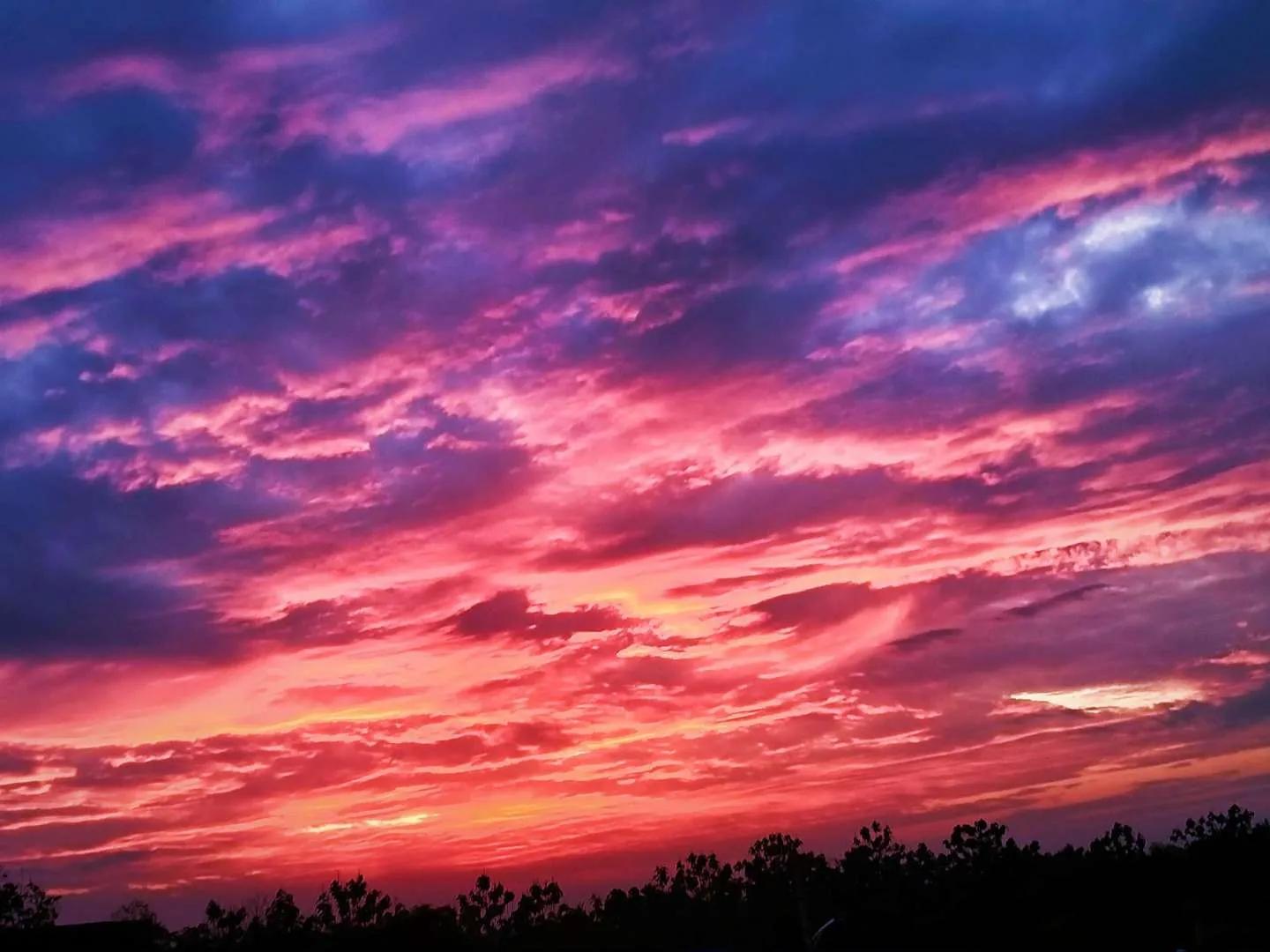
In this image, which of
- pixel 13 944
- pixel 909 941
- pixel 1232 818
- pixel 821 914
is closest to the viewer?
pixel 13 944

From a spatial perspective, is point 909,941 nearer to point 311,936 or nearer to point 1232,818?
point 311,936

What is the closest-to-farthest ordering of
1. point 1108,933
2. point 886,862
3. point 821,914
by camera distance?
point 1108,933
point 821,914
point 886,862

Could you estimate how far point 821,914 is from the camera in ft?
338

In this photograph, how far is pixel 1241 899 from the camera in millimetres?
70188

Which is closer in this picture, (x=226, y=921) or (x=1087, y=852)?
(x=226, y=921)

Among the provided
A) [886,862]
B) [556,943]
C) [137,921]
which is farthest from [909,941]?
[886,862]

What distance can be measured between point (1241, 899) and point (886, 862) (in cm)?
8275

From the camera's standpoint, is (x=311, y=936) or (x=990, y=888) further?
(x=990, y=888)

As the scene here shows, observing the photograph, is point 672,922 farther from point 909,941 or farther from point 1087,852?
point 909,941

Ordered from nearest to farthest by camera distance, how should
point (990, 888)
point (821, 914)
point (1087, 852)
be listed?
1. point (990, 888)
2. point (821, 914)
3. point (1087, 852)

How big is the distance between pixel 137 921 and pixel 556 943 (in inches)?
1917

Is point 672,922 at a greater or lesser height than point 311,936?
lesser

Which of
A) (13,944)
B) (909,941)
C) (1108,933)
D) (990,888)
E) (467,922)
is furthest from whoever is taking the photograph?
(467,922)

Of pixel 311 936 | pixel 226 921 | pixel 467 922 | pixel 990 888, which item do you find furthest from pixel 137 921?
pixel 467 922
